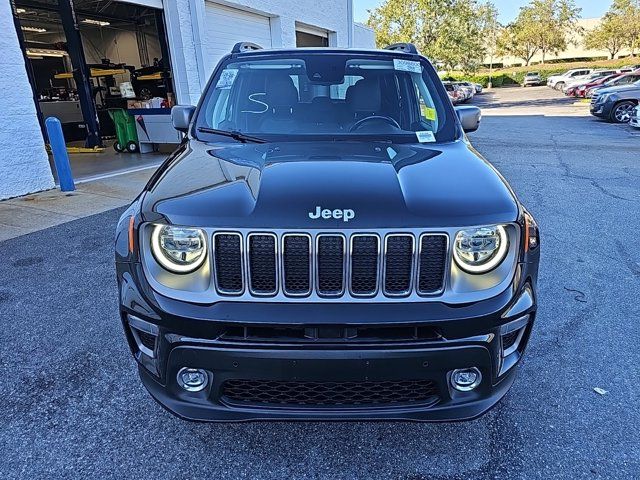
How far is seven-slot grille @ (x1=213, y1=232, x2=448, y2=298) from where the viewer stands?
1776 mm

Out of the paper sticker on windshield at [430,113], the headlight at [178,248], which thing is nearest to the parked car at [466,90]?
the paper sticker on windshield at [430,113]

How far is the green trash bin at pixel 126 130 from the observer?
11.6 m

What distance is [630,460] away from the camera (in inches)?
82.0

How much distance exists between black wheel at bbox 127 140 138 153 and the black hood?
33.6ft

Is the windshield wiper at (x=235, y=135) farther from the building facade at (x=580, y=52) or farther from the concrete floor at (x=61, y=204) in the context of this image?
the building facade at (x=580, y=52)

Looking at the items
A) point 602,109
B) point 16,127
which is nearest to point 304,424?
point 16,127

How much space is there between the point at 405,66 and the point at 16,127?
6448 millimetres

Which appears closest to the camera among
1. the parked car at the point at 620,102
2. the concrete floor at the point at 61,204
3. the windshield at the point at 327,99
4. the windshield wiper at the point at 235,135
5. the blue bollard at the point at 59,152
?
the windshield wiper at the point at 235,135

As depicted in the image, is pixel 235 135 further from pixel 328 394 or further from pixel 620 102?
pixel 620 102

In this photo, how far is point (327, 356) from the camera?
1.74m

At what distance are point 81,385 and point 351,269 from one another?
6.15 ft

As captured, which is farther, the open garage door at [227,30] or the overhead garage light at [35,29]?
the overhead garage light at [35,29]

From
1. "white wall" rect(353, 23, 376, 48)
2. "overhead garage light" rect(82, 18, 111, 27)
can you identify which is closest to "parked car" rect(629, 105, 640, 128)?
"white wall" rect(353, 23, 376, 48)

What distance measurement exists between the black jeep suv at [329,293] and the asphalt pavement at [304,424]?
0.39 meters
